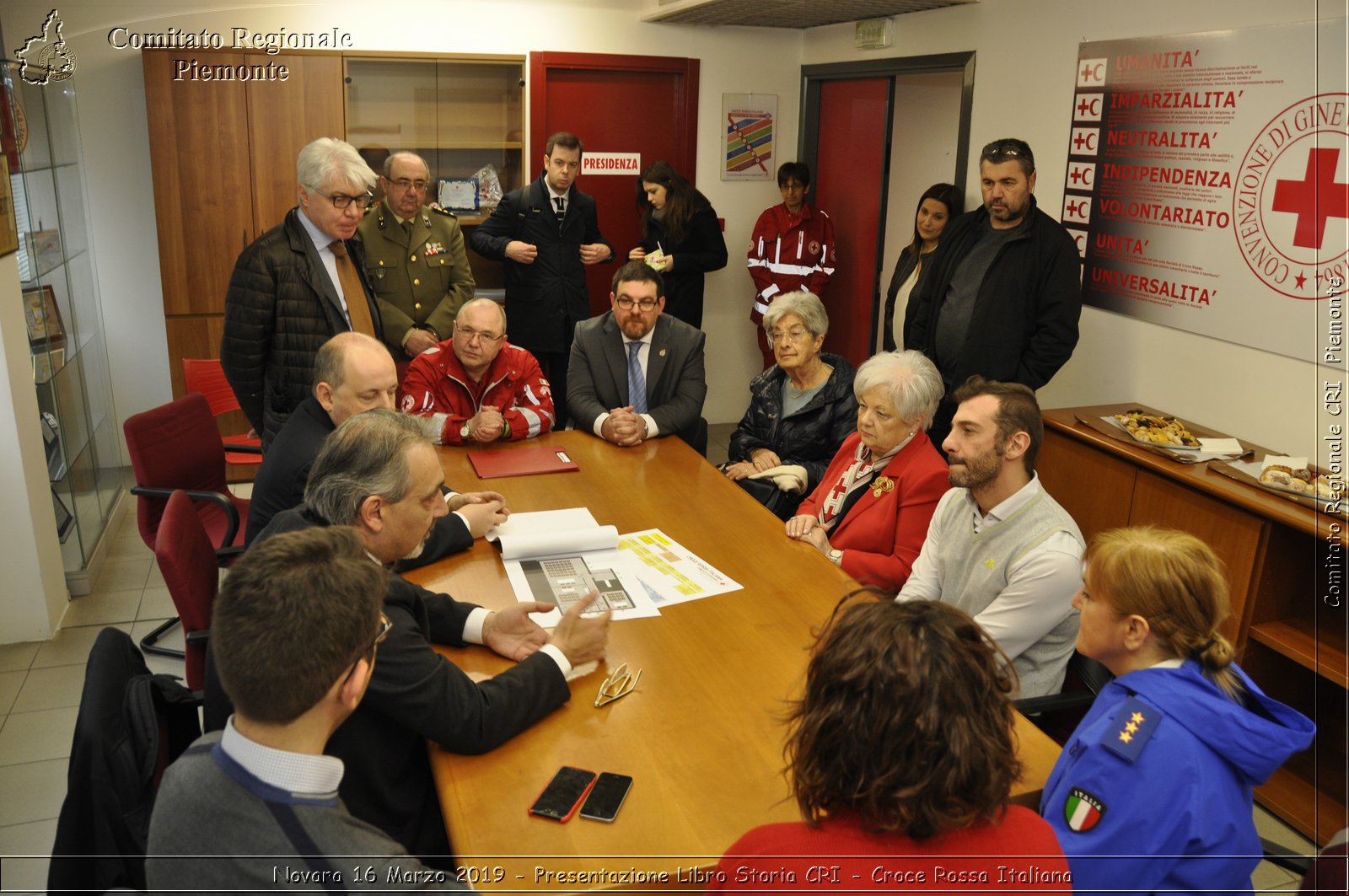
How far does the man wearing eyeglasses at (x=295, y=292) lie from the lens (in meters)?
3.70

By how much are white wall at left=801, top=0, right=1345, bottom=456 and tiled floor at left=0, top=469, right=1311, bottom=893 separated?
1409 millimetres

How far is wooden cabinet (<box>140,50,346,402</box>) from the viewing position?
532cm

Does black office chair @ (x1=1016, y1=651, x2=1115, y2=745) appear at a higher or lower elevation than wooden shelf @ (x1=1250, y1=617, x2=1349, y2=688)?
higher

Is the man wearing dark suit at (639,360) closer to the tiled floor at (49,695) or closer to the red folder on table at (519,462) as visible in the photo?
the red folder on table at (519,462)

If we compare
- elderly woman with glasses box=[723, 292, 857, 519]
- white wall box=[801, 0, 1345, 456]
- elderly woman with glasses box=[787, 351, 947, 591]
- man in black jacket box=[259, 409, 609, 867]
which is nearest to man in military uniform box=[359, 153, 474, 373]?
elderly woman with glasses box=[723, 292, 857, 519]


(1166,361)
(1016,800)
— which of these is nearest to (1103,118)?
(1166,361)

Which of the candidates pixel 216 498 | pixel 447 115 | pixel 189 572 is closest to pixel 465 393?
pixel 216 498

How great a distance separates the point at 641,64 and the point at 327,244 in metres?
3.19

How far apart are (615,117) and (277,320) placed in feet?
11.0

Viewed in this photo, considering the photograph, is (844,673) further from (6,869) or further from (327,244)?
(327,244)

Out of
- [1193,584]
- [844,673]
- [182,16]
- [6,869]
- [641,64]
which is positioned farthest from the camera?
[641,64]

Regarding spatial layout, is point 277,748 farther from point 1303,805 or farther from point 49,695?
point 1303,805

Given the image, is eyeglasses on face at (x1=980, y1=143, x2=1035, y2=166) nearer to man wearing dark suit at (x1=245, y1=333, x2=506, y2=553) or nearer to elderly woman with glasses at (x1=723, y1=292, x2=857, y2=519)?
elderly woman with glasses at (x1=723, y1=292, x2=857, y2=519)

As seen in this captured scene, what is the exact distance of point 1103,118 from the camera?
4305mm
